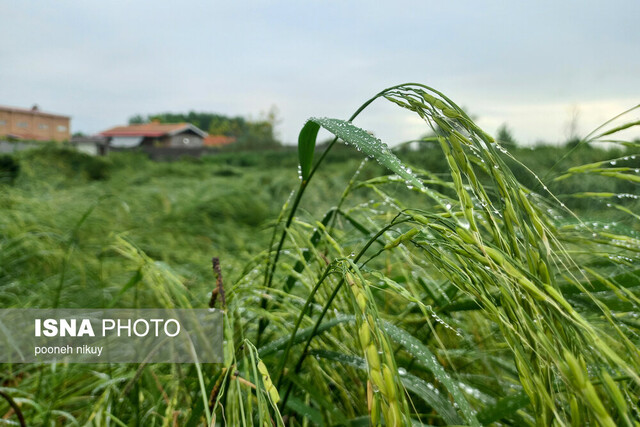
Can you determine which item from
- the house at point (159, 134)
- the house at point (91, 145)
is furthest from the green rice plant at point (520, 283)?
the house at point (159, 134)

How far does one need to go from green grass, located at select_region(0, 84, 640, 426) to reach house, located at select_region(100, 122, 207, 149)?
25.3 meters

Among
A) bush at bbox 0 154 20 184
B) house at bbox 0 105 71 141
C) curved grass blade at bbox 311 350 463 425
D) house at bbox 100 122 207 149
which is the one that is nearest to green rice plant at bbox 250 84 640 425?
curved grass blade at bbox 311 350 463 425

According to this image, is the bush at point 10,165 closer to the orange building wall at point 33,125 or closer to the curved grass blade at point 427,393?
the curved grass blade at point 427,393

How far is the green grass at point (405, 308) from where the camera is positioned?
0.43 m

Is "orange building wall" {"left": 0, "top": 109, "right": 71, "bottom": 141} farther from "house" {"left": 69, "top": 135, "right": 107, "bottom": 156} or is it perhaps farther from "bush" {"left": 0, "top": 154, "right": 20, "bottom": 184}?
"bush" {"left": 0, "top": 154, "right": 20, "bottom": 184}

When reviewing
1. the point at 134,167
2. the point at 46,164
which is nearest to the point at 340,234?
the point at 46,164

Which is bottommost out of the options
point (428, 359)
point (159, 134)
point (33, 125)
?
point (33, 125)

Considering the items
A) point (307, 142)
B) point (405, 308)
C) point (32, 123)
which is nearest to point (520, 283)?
point (307, 142)

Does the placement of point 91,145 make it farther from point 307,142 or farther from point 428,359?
point 428,359

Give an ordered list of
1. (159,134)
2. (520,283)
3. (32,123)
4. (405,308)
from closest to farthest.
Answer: (520,283) < (405,308) < (159,134) < (32,123)

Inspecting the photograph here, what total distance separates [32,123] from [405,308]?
36800 mm

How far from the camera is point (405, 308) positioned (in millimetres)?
1239

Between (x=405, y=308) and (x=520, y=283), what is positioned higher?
(x=520, y=283)

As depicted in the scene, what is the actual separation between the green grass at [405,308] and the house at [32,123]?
31.0 metres
